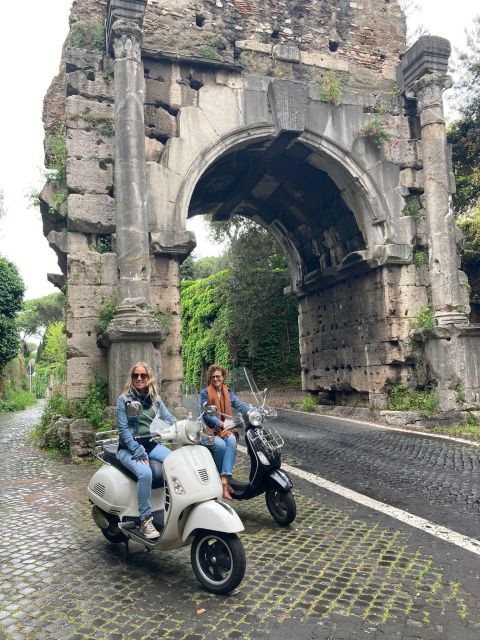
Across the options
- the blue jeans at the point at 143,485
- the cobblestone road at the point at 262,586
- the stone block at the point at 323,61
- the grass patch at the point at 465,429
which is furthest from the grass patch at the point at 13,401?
the blue jeans at the point at 143,485

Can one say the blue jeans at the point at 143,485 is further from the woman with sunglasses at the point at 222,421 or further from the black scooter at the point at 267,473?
the black scooter at the point at 267,473

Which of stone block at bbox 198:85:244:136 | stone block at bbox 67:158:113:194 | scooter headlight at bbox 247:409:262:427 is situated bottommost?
scooter headlight at bbox 247:409:262:427

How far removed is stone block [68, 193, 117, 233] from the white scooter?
5909mm

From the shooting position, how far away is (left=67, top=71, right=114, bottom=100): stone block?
30.8ft

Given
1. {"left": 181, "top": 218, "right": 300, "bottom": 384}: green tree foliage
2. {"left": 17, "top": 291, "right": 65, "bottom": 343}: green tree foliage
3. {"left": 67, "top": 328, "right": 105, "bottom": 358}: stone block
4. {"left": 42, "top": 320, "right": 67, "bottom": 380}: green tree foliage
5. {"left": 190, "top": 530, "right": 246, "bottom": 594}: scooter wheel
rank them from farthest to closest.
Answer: {"left": 17, "top": 291, "right": 65, "bottom": 343}: green tree foliage → {"left": 181, "top": 218, "right": 300, "bottom": 384}: green tree foliage → {"left": 42, "top": 320, "right": 67, "bottom": 380}: green tree foliage → {"left": 67, "top": 328, "right": 105, "bottom": 358}: stone block → {"left": 190, "top": 530, "right": 246, "bottom": 594}: scooter wheel

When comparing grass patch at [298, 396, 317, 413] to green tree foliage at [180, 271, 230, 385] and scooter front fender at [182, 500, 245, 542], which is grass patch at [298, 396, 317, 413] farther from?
scooter front fender at [182, 500, 245, 542]

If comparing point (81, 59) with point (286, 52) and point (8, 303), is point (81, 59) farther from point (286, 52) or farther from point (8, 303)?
point (8, 303)

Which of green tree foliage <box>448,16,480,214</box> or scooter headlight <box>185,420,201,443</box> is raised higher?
green tree foliage <box>448,16,480,214</box>

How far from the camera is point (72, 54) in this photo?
30.9 feet

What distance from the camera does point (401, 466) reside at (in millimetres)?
6695

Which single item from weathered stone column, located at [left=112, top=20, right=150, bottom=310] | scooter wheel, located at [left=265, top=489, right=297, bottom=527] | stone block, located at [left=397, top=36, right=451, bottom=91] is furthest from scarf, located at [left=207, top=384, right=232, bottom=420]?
stone block, located at [left=397, top=36, right=451, bottom=91]

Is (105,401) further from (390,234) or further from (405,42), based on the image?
(405,42)

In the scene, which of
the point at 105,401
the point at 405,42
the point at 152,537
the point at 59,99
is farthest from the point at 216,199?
the point at 152,537

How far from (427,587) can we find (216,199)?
38.0ft
